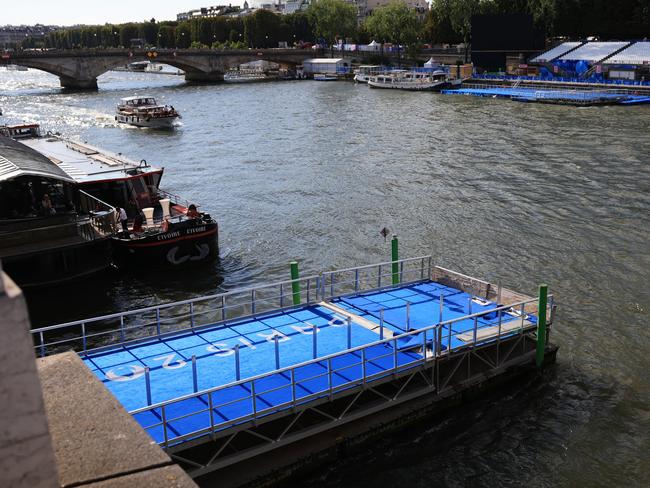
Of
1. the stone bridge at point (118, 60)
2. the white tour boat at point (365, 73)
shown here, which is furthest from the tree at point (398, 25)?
the stone bridge at point (118, 60)

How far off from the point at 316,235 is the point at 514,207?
9.04 m

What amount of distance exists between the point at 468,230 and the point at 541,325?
12849 mm

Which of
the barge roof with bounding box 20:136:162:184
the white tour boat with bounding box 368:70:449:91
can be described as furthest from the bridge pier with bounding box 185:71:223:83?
the barge roof with bounding box 20:136:162:184

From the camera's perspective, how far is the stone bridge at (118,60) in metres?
103

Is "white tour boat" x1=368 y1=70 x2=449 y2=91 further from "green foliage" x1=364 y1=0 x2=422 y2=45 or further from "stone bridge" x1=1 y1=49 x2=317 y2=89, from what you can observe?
"stone bridge" x1=1 y1=49 x2=317 y2=89

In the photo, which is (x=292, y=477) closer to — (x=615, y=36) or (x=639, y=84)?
(x=639, y=84)

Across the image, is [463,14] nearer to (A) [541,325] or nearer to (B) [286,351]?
(A) [541,325]

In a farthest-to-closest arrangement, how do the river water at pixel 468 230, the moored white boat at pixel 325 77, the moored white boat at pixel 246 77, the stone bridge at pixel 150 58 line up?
the moored white boat at pixel 246 77
the moored white boat at pixel 325 77
the stone bridge at pixel 150 58
the river water at pixel 468 230

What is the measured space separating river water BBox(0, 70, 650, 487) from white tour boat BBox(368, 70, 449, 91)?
19.5 metres

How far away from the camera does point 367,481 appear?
1348 centimetres

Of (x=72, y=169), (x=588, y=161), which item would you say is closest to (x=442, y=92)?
(x=588, y=161)

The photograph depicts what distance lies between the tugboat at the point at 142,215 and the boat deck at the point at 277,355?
891 centimetres

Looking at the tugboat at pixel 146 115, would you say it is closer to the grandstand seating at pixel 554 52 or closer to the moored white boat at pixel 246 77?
the moored white boat at pixel 246 77

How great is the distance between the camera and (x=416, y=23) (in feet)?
404
